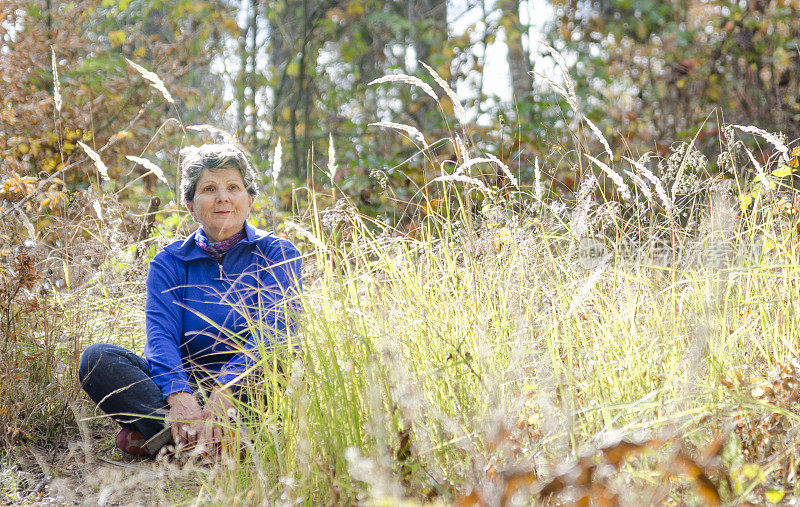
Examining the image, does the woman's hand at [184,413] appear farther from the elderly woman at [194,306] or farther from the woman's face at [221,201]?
the woman's face at [221,201]

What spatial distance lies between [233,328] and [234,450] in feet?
2.82

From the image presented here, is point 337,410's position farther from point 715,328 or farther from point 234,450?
point 715,328

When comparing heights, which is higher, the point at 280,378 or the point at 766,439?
the point at 280,378

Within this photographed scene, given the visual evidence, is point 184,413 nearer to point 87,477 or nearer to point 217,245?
point 87,477

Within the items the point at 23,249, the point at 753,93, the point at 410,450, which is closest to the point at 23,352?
the point at 23,249

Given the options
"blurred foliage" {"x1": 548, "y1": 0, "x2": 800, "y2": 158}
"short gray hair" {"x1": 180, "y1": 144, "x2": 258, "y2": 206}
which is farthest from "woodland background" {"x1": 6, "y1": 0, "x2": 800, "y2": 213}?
"short gray hair" {"x1": 180, "y1": 144, "x2": 258, "y2": 206}

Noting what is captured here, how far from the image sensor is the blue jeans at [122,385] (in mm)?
2830

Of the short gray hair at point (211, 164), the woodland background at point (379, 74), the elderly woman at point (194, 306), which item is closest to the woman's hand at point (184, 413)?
the elderly woman at point (194, 306)

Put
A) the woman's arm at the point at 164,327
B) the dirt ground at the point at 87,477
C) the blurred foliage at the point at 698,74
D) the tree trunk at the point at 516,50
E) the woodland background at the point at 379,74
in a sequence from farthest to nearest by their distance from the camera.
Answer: the tree trunk at the point at 516,50 < the blurred foliage at the point at 698,74 < the woodland background at the point at 379,74 < the woman's arm at the point at 164,327 < the dirt ground at the point at 87,477

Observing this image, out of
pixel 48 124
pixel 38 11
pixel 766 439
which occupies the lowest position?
pixel 766 439

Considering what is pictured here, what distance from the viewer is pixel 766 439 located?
2014 mm

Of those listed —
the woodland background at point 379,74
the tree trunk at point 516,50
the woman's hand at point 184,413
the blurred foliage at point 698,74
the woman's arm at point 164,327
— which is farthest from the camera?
the tree trunk at point 516,50

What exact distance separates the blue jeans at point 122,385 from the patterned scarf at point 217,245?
0.49m

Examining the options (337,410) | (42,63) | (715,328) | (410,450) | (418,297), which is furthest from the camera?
(42,63)
